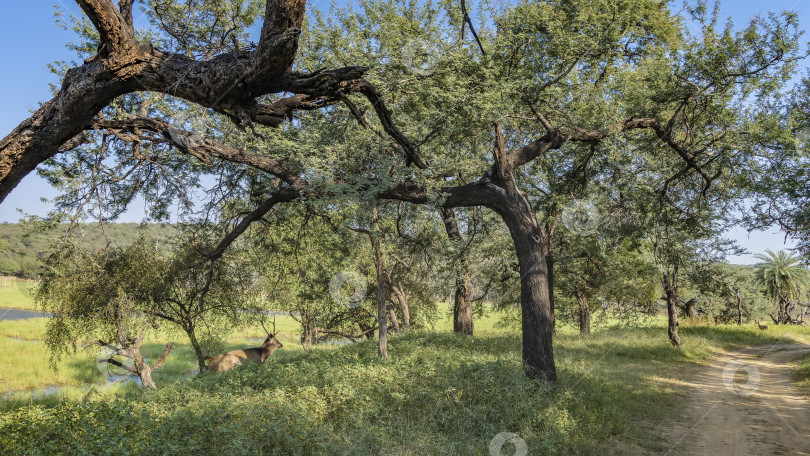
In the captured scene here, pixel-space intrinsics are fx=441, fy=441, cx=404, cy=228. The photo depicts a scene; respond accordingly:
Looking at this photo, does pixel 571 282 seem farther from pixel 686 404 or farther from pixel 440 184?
pixel 440 184

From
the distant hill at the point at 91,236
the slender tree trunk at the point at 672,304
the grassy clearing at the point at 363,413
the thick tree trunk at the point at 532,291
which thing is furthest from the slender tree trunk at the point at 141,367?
the slender tree trunk at the point at 672,304

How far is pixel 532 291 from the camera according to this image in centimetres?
991

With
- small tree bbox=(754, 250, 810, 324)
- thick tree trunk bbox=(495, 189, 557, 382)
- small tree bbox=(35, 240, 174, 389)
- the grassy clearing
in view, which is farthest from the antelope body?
small tree bbox=(754, 250, 810, 324)

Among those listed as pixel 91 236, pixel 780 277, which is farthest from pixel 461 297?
pixel 780 277

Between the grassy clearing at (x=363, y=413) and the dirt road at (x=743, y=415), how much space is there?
0.62m

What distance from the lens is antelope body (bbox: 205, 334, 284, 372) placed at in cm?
1503

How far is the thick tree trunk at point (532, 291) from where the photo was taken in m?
9.64

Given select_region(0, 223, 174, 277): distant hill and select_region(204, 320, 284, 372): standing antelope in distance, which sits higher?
select_region(0, 223, 174, 277): distant hill

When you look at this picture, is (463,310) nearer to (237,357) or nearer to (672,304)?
(237,357)

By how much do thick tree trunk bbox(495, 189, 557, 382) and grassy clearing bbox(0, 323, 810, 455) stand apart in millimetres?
464

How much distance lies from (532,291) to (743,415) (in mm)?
5391

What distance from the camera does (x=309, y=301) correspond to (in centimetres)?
2436

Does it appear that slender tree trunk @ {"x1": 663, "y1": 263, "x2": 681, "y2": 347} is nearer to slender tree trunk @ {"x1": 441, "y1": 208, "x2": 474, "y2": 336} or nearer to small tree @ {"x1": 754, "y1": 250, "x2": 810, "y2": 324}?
slender tree trunk @ {"x1": 441, "y1": 208, "x2": 474, "y2": 336}

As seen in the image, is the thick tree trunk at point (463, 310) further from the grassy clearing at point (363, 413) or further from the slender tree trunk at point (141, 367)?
the slender tree trunk at point (141, 367)
